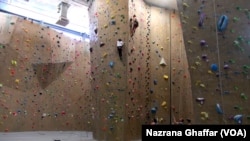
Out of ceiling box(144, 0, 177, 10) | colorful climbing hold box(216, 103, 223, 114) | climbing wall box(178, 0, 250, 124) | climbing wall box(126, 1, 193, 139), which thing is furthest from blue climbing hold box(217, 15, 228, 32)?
ceiling box(144, 0, 177, 10)

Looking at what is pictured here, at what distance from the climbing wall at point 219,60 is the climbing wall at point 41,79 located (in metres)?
4.29

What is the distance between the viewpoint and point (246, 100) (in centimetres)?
140

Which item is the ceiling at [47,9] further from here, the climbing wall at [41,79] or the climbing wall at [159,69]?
the climbing wall at [159,69]

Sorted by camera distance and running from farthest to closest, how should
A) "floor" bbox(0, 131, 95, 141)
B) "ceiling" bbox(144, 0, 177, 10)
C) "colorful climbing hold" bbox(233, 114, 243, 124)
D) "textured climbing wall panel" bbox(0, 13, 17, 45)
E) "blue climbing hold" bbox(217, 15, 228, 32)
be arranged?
"textured climbing wall panel" bbox(0, 13, 17, 45) < "ceiling" bbox(144, 0, 177, 10) < "floor" bbox(0, 131, 95, 141) < "blue climbing hold" bbox(217, 15, 228, 32) < "colorful climbing hold" bbox(233, 114, 243, 124)

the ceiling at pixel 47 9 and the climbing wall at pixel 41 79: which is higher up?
the ceiling at pixel 47 9

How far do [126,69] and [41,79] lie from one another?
282 cm

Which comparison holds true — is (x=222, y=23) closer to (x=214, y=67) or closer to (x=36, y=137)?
(x=214, y=67)

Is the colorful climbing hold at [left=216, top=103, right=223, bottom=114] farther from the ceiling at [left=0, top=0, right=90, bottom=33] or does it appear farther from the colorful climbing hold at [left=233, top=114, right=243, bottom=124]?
the ceiling at [left=0, top=0, right=90, bottom=33]

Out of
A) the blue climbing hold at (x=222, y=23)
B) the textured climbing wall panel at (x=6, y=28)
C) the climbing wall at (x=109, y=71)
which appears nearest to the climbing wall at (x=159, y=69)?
the climbing wall at (x=109, y=71)

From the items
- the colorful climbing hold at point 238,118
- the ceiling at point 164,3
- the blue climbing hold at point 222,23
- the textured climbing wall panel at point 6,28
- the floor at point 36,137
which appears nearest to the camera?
the colorful climbing hold at point 238,118

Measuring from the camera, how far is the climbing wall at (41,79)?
15.8 ft

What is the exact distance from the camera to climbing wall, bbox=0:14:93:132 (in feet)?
15.8

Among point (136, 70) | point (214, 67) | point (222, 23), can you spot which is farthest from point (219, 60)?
point (136, 70)

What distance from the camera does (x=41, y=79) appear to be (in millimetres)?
5359
